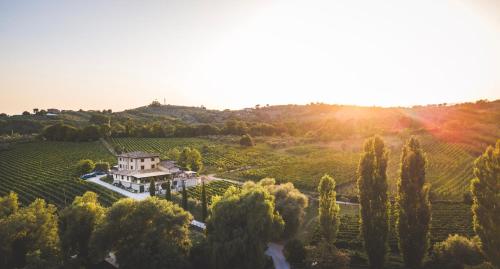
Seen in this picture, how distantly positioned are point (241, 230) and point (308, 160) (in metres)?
50.7

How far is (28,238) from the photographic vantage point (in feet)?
92.3

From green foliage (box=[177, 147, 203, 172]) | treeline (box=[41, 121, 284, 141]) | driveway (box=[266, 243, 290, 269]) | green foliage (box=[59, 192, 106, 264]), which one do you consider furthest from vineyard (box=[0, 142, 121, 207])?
driveway (box=[266, 243, 290, 269])

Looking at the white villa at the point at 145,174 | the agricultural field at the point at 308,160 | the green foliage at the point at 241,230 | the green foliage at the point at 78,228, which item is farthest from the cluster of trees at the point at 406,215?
the white villa at the point at 145,174

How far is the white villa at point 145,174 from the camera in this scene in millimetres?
53469

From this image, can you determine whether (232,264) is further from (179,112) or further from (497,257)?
(179,112)

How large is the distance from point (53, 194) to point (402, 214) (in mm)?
44525

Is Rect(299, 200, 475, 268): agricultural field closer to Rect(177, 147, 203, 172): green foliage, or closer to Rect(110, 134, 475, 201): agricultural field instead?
Rect(110, 134, 475, 201): agricultural field

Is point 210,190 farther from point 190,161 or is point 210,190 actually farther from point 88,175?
point 88,175

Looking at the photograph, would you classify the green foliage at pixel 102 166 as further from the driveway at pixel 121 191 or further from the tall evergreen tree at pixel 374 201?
the tall evergreen tree at pixel 374 201

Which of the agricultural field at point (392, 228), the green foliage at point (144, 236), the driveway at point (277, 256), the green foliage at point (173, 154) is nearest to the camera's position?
the green foliage at point (144, 236)

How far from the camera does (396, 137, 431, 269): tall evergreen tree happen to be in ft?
82.6

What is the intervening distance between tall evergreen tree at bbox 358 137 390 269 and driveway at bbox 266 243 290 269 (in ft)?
22.5

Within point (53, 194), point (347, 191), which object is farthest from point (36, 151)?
point (347, 191)

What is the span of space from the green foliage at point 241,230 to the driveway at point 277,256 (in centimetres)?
254
